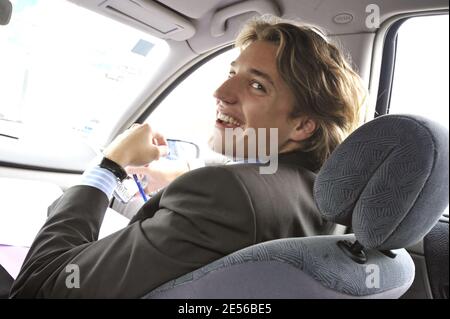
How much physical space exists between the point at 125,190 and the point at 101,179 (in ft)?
1.11

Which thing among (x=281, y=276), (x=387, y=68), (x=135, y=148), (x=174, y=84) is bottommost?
(x=281, y=276)

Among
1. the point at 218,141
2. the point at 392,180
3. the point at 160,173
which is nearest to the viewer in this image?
the point at 392,180

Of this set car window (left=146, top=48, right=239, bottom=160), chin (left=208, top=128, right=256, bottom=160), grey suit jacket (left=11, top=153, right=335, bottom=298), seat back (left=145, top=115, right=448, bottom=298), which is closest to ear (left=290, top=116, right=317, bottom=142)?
chin (left=208, top=128, right=256, bottom=160)

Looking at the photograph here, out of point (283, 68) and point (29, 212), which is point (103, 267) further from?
point (29, 212)

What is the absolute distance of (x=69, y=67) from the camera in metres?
1.83

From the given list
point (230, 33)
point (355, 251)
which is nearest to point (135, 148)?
point (355, 251)

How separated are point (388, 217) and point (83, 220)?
2.03ft

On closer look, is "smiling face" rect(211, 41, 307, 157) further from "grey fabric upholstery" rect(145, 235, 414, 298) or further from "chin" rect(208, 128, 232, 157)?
"grey fabric upholstery" rect(145, 235, 414, 298)

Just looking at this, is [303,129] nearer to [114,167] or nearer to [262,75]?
[262,75]

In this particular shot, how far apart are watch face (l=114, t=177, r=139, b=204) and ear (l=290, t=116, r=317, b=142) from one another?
0.52 m

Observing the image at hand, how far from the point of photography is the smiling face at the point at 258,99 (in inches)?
38.9

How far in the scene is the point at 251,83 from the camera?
1.03 metres

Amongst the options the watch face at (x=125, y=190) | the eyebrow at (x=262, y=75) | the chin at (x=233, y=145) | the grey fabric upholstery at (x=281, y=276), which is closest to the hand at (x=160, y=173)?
the watch face at (x=125, y=190)
